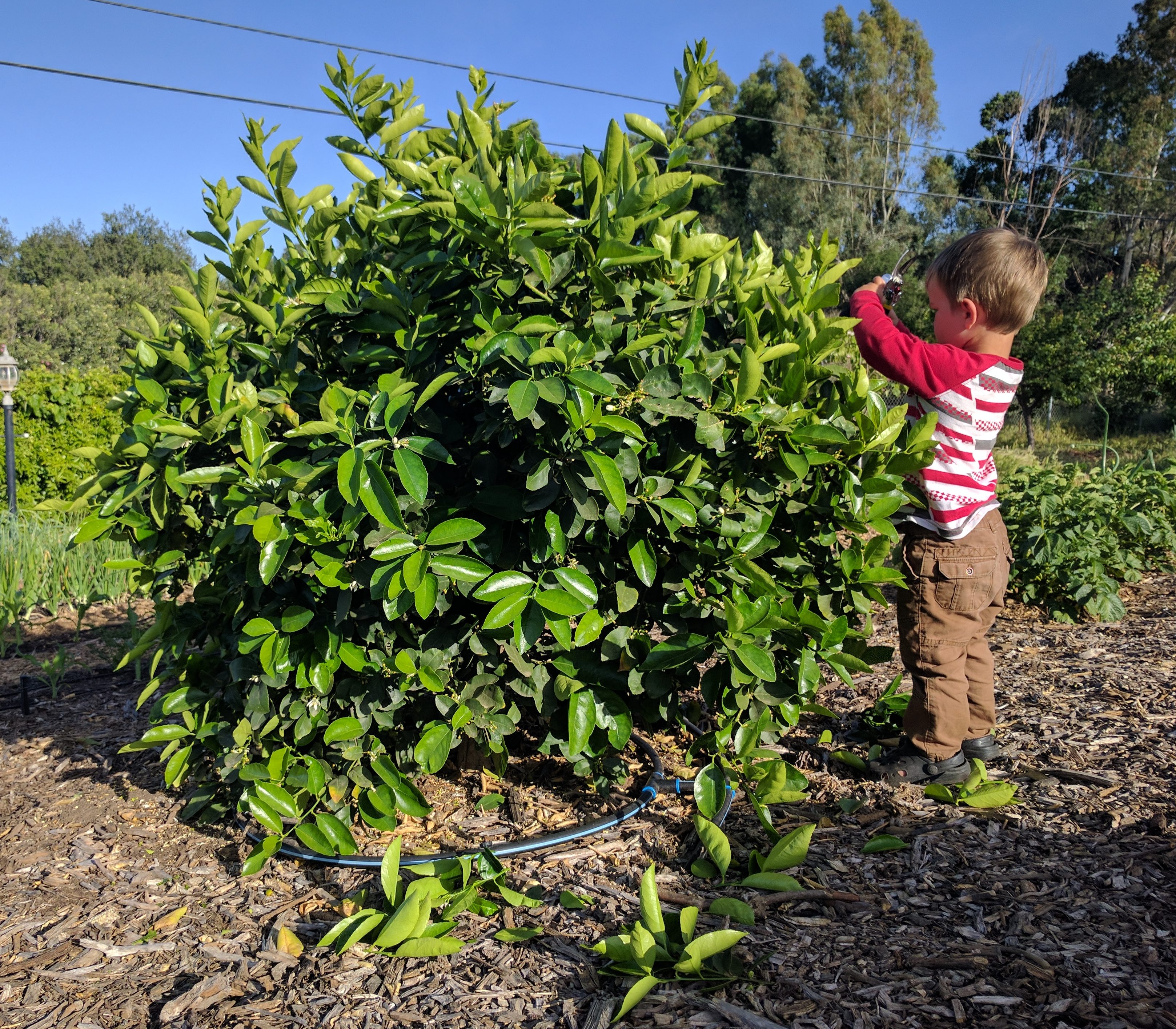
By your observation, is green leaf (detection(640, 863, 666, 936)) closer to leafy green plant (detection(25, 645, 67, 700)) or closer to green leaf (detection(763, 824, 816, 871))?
green leaf (detection(763, 824, 816, 871))

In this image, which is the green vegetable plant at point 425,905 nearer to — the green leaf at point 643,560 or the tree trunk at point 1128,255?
the green leaf at point 643,560

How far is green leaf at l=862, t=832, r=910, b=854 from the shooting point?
7.04 ft

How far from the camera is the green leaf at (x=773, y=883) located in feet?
6.33

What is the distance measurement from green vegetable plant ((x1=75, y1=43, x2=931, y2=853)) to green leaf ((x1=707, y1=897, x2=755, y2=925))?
1.33 ft

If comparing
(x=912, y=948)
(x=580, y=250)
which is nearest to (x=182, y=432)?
(x=580, y=250)

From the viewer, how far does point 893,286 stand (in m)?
2.87

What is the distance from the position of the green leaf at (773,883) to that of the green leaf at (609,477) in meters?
1.00

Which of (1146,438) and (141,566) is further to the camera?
(1146,438)

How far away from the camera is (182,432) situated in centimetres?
204

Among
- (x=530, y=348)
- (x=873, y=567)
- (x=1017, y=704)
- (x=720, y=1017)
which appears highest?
(x=530, y=348)

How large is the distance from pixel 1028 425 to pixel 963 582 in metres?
19.5

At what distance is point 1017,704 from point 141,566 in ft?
10.4

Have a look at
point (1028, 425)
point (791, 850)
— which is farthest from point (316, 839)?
point (1028, 425)

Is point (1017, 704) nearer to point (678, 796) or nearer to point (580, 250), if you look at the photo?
point (678, 796)
